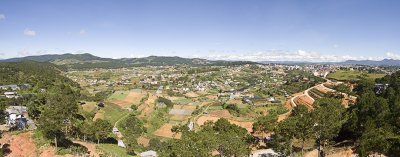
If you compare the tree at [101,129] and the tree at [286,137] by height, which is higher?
the tree at [286,137]

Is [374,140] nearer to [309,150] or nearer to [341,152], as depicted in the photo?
[341,152]

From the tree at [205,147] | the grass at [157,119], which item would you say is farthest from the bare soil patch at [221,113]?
the tree at [205,147]

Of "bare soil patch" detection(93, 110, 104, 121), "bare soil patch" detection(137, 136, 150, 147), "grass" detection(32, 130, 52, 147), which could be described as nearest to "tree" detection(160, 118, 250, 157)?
"grass" detection(32, 130, 52, 147)

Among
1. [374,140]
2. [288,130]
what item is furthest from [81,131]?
[374,140]

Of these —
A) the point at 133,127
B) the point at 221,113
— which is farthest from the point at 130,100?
the point at 133,127

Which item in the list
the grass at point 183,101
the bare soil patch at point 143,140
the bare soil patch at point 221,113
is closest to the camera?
the bare soil patch at point 143,140

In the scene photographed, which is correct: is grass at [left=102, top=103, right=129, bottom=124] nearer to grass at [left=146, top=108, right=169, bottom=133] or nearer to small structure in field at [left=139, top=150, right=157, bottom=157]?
grass at [left=146, top=108, right=169, bottom=133]

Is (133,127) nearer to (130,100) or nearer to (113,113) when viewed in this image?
(113,113)

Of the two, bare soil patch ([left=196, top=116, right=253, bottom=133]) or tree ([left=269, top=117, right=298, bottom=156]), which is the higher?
tree ([left=269, top=117, right=298, bottom=156])

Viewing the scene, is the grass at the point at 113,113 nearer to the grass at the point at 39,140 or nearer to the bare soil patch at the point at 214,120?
the bare soil patch at the point at 214,120
